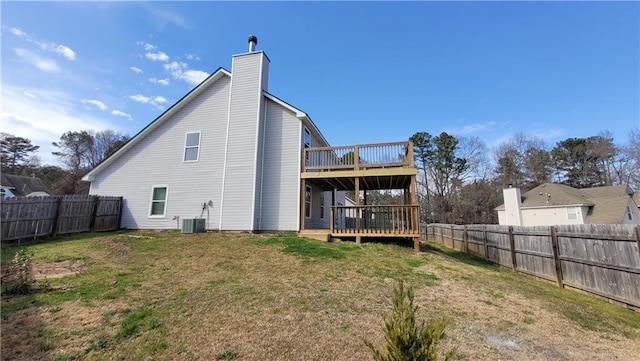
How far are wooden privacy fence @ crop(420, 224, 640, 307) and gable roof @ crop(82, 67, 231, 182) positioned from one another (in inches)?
571

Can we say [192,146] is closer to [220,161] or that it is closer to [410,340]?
[220,161]

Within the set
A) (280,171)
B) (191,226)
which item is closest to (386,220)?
(280,171)

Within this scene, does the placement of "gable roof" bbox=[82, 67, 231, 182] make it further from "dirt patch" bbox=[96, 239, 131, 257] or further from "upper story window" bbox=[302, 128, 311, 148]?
"dirt patch" bbox=[96, 239, 131, 257]

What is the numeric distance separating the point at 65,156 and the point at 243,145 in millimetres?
41057

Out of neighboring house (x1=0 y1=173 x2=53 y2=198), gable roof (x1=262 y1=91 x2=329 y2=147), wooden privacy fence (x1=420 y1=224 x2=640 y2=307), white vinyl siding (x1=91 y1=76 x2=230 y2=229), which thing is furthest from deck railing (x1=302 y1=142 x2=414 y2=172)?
neighboring house (x1=0 y1=173 x2=53 y2=198)

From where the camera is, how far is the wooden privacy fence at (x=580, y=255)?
6156 mm

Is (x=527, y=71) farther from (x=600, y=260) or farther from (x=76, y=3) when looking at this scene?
(x=76, y=3)

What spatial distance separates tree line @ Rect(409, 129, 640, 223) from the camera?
35.5 metres

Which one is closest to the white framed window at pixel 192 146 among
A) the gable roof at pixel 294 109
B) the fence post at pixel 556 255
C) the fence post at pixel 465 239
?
the gable roof at pixel 294 109

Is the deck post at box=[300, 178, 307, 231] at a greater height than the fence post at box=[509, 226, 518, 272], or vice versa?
the deck post at box=[300, 178, 307, 231]

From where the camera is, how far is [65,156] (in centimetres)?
3784

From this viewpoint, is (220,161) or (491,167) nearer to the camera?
(220,161)

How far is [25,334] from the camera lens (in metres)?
4.05

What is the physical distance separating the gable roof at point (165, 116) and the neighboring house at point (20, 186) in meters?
27.5
